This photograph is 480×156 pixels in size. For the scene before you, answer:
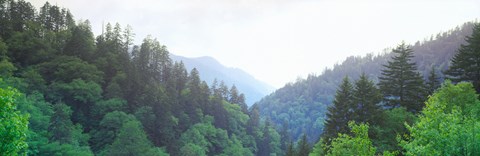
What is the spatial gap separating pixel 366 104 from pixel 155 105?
144 ft

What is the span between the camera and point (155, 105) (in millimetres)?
67938

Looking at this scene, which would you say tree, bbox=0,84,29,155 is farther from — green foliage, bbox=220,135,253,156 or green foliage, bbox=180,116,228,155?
green foliage, bbox=220,135,253,156

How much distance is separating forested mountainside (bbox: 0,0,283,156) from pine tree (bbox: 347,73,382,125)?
3363cm

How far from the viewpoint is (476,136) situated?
15102 mm

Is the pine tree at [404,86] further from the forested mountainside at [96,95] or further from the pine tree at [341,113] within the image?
the forested mountainside at [96,95]

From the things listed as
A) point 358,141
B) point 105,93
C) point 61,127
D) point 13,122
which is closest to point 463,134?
point 358,141

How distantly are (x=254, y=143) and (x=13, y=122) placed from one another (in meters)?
84.3

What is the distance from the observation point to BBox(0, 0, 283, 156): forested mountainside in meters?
46.9

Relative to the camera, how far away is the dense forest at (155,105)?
19034mm

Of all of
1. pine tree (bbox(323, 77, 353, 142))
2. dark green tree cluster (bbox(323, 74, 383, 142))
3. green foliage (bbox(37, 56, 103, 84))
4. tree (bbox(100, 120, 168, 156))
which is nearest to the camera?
dark green tree cluster (bbox(323, 74, 383, 142))

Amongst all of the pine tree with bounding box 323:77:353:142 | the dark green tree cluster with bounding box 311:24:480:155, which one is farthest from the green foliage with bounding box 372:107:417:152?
the pine tree with bounding box 323:77:353:142

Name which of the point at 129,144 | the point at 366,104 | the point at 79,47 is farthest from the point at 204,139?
the point at 366,104

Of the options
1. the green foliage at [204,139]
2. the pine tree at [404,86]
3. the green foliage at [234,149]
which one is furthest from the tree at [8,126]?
the green foliage at [234,149]

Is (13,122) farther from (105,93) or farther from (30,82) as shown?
(105,93)
